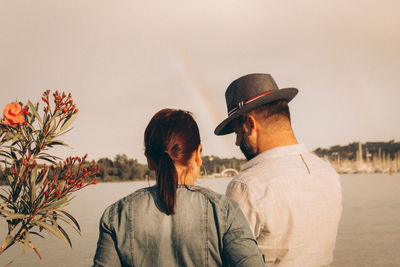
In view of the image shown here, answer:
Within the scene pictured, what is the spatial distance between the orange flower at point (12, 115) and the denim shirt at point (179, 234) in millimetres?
2345

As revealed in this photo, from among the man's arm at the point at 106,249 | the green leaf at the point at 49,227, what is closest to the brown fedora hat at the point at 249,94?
the man's arm at the point at 106,249

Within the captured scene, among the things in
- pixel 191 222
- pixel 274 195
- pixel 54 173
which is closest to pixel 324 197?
pixel 274 195

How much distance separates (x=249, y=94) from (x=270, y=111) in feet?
0.62

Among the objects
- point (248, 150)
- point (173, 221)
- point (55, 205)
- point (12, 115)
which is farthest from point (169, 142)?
point (12, 115)

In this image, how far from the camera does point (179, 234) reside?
1647 millimetres

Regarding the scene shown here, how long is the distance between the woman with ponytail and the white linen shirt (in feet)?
0.68

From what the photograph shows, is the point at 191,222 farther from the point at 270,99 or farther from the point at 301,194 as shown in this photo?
the point at 270,99

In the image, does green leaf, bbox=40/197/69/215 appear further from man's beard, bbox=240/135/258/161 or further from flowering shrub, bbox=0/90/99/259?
man's beard, bbox=240/135/258/161

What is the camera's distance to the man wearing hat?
190cm

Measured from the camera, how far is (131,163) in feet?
213

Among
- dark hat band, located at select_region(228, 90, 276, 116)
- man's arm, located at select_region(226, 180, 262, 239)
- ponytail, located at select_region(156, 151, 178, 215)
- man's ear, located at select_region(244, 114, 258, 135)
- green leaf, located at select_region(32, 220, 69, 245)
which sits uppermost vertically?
dark hat band, located at select_region(228, 90, 276, 116)

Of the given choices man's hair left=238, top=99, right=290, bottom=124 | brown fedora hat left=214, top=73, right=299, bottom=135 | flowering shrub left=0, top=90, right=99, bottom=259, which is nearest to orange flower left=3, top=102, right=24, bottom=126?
flowering shrub left=0, top=90, right=99, bottom=259

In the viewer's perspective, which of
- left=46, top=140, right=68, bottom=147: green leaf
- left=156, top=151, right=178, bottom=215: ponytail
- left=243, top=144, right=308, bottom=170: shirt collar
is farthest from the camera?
left=46, top=140, right=68, bottom=147: green leaf

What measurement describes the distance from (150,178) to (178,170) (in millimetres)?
223
